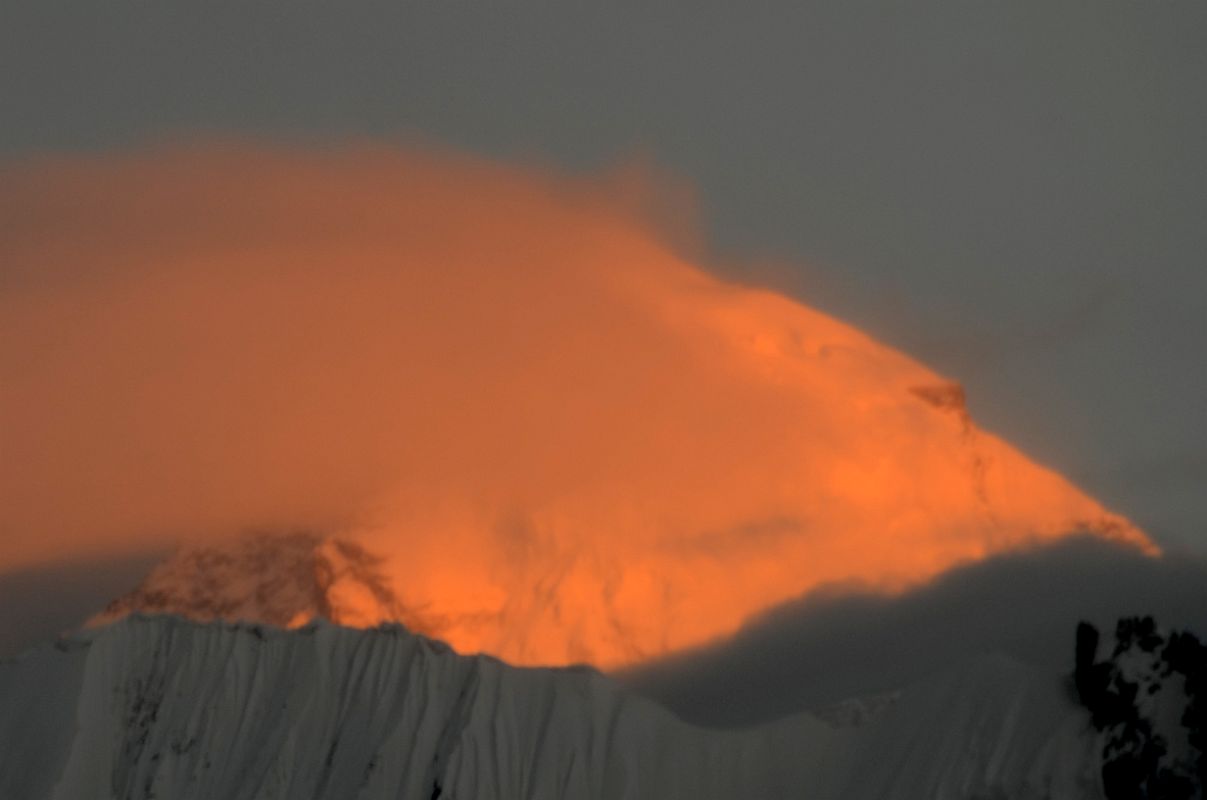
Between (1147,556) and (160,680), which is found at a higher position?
(1147,556)

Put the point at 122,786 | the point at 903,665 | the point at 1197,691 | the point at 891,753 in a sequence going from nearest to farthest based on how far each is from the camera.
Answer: the point at 1197,691
the point at 891,753
the point at 122,786
the point at 903,665

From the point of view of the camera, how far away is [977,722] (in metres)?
152

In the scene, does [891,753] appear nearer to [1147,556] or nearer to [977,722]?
[977,722]

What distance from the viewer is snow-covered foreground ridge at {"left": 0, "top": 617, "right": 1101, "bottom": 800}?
159750 millimetres

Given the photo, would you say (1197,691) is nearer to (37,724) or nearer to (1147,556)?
(1147,556)

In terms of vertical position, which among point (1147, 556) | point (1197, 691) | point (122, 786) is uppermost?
point (1147, 556)


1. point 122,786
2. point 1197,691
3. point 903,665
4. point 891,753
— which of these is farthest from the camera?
point 903,665

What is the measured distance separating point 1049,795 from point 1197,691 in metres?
10.1

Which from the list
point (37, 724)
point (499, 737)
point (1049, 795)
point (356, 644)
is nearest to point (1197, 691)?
point (1049, 795)

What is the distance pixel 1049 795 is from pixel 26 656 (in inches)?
2601

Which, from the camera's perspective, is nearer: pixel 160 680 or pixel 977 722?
pixel 977 722

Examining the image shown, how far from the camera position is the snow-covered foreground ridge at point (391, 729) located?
6289 inches

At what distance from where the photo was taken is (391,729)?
168m

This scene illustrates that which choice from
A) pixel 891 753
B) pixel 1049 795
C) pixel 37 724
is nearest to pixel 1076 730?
pixel 1049 795
